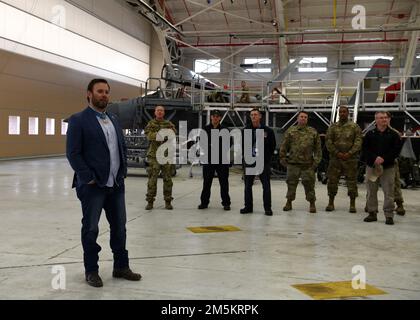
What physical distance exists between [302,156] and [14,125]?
15.0 meters

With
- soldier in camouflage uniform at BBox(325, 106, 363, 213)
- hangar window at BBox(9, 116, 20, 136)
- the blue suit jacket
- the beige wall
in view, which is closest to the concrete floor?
soldier in camouflage uniform at BBox(325, 106, 363, 213)

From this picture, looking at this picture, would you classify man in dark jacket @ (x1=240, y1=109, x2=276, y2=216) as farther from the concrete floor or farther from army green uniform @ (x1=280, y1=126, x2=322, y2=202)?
army green uniform @ (x1=280, y1=126, x2=322, y2=202)

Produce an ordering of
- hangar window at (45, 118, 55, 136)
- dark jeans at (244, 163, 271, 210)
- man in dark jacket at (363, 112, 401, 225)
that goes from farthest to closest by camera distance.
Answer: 1. hangar window at (45, 118, 55, 136)
2. dark jeans at (244, 163, 271, 210)
3. man in dark jacket at (363, 112, 401, 225)

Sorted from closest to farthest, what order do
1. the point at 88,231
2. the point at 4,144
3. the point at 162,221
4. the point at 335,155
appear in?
the point at 88,231, the point at 162,221, the point at 335,155, the point at 4,144

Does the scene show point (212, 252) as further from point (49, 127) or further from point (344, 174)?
point (49, 127)

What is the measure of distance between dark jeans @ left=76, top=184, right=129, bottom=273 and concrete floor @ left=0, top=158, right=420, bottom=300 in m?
0.21

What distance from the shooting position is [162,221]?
638 cm

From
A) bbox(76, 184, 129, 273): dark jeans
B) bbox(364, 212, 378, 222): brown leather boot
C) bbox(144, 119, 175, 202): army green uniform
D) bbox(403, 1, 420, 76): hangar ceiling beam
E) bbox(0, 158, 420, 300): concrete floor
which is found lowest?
bbox(0, 158, 420, 300): concrete floor

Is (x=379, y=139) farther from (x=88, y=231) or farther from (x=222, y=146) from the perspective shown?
(x=88, y=231)

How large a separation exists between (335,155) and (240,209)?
184 cm

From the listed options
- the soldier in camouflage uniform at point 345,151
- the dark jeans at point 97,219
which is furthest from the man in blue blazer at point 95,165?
the soldier in camouflage uniform at point 345,151

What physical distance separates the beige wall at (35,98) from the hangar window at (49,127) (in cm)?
20

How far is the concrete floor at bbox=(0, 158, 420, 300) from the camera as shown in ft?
11.3
